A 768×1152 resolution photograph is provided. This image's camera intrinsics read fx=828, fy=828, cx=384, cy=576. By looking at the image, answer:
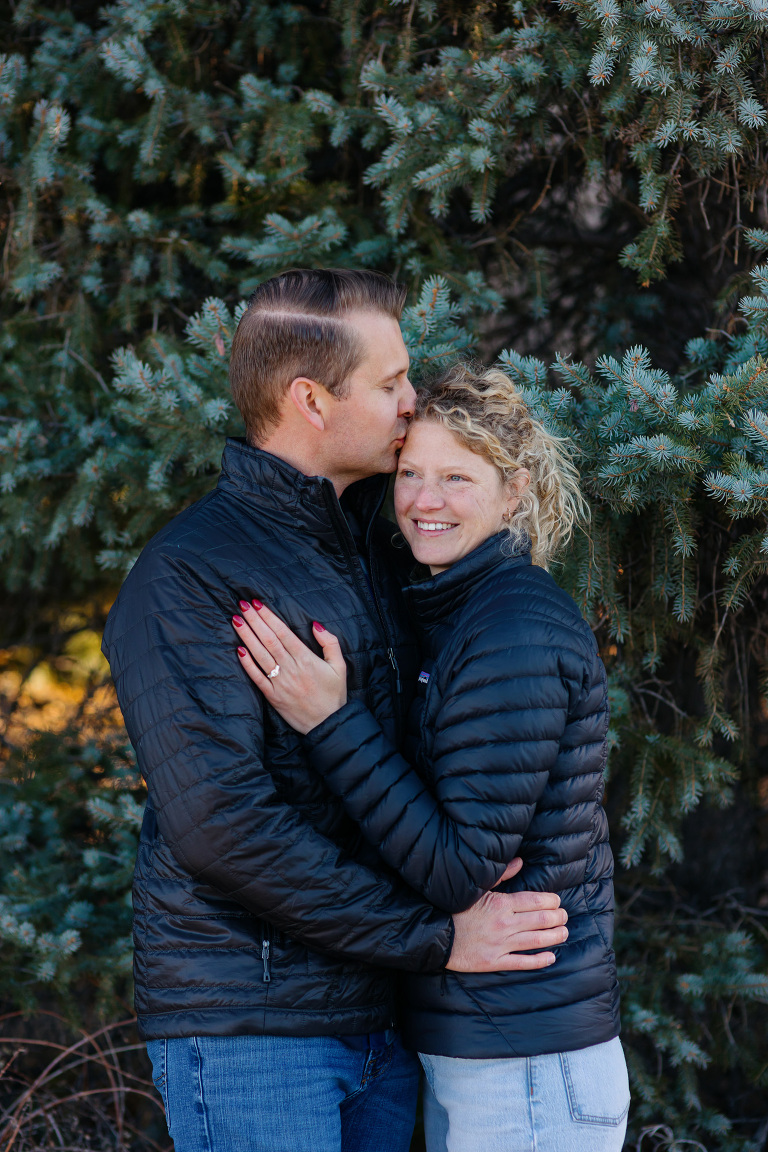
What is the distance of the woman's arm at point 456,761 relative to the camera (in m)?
1.63

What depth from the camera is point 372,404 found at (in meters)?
1.97

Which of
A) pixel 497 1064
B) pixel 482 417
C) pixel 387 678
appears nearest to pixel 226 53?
pixel 482 417

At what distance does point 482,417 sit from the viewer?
2.00 metres

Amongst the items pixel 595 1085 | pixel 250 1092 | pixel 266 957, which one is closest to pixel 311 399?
pixel 266 957

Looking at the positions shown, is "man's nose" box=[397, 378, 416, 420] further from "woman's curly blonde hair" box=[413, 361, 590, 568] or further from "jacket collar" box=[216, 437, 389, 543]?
"jacket collar" box=[216, 437, 389, 543]

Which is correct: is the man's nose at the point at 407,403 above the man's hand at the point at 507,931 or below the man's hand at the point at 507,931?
above

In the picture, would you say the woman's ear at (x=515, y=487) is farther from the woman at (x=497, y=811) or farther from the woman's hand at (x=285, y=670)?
the woman's hand at (x=285, y=670)

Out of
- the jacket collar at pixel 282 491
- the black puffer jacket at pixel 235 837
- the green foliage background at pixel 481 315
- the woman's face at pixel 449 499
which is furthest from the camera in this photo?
the green foliage background at pixel 481 315

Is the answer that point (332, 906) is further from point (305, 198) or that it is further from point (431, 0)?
point (431, 0)

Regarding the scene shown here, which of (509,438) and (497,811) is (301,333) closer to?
(509,438)

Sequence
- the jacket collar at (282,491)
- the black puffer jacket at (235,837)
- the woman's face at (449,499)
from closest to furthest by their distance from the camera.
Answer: the black puffer jacket at (235,837) < the jacket collar at (282,491) < the woman's face at (449,499)

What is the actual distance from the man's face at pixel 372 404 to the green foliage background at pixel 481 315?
1.65ft

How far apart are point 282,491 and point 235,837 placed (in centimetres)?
75

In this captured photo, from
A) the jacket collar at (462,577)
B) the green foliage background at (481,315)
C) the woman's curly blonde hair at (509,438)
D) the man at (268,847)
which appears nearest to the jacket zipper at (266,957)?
the man at (268,847)
